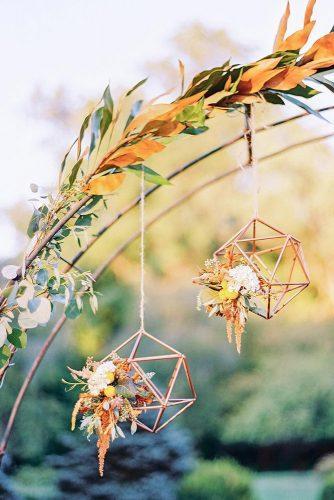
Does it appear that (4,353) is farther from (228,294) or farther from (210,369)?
(210,369)

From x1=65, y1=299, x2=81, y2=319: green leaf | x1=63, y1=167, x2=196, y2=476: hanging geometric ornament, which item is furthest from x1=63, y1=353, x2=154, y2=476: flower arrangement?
x1=65, y1=299, x2=81, y2=319: green leaf

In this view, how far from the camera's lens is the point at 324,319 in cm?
573

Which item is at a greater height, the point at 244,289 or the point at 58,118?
the point at 58,118

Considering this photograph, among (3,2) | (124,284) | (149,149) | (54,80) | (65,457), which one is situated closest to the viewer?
(149,149)

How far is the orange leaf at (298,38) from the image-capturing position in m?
1.27

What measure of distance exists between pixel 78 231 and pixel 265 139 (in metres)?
4.59

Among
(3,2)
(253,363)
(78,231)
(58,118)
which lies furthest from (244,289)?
(3,2)

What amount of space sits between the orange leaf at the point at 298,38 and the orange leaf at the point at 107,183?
0.40 metres

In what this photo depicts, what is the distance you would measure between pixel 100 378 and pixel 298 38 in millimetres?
791

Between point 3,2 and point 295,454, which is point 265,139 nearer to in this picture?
point 295,454

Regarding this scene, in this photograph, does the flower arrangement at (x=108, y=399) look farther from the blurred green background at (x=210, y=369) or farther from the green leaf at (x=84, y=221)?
the blurred green background at (x=210, y=369)

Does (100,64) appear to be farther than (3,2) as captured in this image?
No

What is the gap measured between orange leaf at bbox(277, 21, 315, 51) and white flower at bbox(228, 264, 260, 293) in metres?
0.49

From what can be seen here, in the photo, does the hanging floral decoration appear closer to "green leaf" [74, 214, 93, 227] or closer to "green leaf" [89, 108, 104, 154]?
"green leaf" [74, 214, 93, 227]
